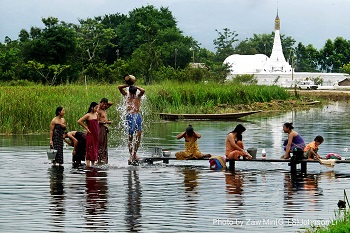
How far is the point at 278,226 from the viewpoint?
32.4 feet

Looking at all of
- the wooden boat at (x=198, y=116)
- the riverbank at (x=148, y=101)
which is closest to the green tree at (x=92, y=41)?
the riverbank at (x=148, y=101)

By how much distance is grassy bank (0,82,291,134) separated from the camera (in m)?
24.3

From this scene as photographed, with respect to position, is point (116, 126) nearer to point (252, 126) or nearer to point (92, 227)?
point (252, 126)

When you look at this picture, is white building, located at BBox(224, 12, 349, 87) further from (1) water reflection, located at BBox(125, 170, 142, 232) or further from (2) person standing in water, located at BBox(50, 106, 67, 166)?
(1) water reflection, located at BBox(125, 170, 142, 232)

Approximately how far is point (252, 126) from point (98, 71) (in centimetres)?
2622

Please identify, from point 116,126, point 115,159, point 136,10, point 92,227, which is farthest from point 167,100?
point 136,10

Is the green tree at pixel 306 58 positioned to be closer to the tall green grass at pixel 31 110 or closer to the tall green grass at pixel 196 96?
the tall green grass at pixel 196 96

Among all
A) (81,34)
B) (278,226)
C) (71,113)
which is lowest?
(278,226)

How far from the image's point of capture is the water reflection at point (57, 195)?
1048 centimetres

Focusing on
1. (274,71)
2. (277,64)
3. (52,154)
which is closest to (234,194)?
(52,154)

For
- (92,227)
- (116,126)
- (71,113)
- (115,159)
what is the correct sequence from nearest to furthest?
(92,227) → (115,159) → (71,113) → (116,126)

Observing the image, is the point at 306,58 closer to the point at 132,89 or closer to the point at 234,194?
the point at 132,89

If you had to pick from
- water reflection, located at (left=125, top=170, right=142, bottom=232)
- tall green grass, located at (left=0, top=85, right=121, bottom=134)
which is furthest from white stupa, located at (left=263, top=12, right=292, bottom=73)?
water reflection, located at (left=125, top=170, right=142, bottom=232)

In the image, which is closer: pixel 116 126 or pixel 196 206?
pixel 196 206
